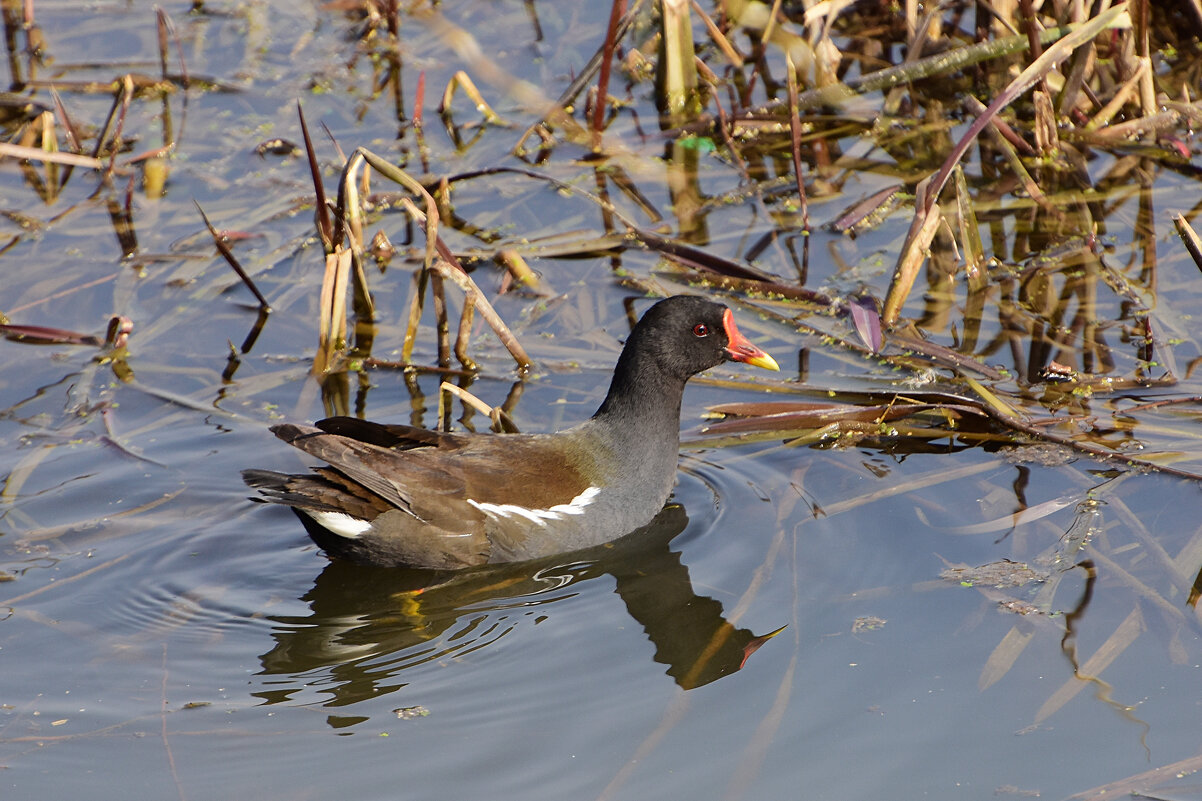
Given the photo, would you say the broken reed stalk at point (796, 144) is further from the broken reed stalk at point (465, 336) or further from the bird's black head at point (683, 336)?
the broken reed stalk at point (465, 336)

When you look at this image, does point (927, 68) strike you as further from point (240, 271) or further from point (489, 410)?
point (240, 271)

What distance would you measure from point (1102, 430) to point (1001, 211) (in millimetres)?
1983

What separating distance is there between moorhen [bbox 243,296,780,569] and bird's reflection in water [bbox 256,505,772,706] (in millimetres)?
85

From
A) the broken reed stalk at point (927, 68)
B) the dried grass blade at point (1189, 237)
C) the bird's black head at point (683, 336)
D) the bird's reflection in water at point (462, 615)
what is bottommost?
the bird's reflection in water at point (462, 615)

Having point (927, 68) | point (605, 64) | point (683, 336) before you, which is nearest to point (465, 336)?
point (683, 336)

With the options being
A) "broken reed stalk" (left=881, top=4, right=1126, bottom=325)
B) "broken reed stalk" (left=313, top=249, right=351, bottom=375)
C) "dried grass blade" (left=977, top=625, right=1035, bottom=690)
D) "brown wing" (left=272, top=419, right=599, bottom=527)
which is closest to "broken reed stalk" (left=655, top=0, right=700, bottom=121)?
"broken reed stalk" (left=881, top=4, right=1126, bottom=325)

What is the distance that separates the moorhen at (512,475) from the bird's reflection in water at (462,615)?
3.3 inches

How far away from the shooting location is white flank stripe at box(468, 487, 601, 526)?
15.0 feet

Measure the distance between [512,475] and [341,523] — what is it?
60cm

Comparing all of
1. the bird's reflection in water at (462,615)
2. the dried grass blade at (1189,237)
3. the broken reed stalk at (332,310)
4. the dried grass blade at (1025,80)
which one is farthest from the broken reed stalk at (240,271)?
the dried grass blade at (1189,237)

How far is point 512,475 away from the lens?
4.62 meters

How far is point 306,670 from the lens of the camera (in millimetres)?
4094

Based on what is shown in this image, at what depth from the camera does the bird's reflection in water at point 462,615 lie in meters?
4.06

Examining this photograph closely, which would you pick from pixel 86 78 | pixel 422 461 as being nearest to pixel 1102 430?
pixel 422 461
